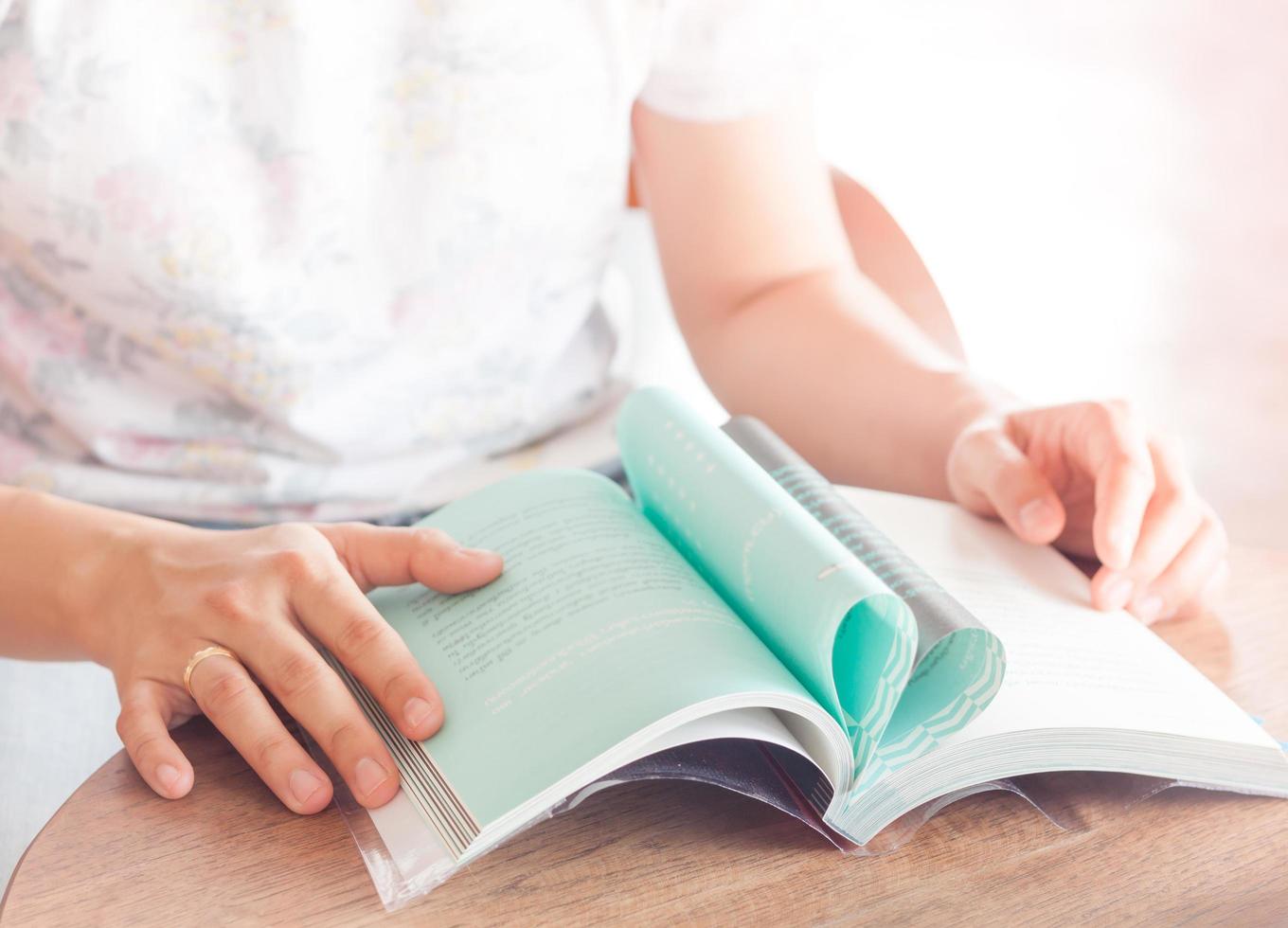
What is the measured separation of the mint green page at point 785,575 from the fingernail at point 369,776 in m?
0.18

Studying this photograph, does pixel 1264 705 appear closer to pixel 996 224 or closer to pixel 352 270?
pixel 352 270

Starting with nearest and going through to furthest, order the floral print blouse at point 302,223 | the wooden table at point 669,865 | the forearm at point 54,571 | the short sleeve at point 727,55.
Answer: the wooden table at point 669,865 < the forearm at point 54,571 < the floral print blouse at point 302,223 < the short sleeve at point 727,55

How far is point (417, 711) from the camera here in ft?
1.51

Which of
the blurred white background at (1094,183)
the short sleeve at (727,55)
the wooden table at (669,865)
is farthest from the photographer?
the blurred white background at (1094,183)

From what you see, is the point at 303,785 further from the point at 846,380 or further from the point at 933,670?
the point at 846,380

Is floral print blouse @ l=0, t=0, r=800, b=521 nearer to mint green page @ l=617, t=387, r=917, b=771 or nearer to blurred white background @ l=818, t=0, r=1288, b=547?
mint green page @ l=617, t=387, r=917, b=771

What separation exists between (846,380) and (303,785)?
0.50m

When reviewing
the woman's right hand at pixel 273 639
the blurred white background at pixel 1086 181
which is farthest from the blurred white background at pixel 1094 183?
the woman's right hand at pixel 273 639

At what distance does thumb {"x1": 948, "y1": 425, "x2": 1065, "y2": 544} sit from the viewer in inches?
24.8

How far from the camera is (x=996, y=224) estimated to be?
6.80 feet

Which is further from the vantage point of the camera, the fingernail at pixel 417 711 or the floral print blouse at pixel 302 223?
the floral print blouse at pixel 302 223

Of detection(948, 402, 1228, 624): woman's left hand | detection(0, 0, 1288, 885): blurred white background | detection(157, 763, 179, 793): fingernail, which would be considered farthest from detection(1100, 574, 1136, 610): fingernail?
detection(0, 0, 1288, 885): blurred white background

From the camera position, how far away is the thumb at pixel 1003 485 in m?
0.63

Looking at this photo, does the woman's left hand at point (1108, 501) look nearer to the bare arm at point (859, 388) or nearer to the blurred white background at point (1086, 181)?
the bare arm at point (859, 388)
